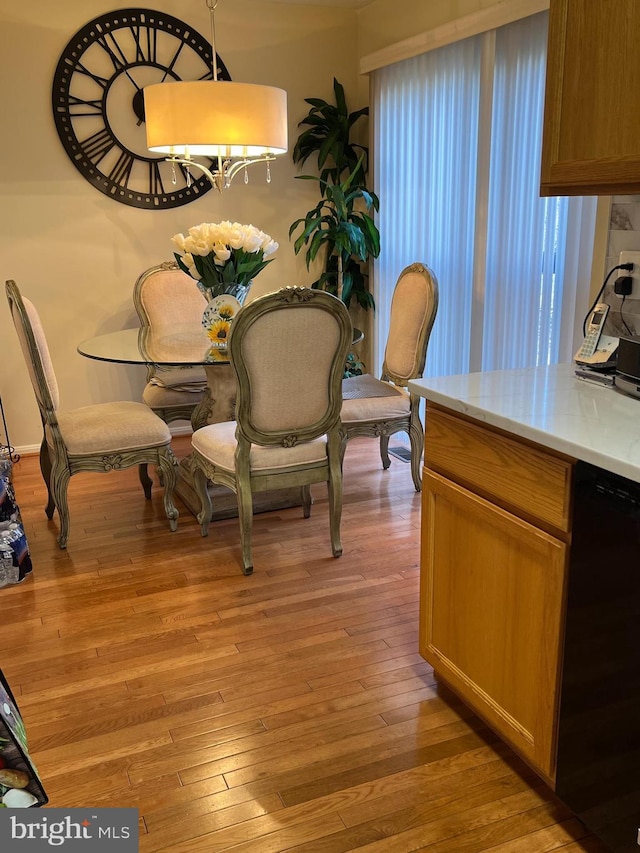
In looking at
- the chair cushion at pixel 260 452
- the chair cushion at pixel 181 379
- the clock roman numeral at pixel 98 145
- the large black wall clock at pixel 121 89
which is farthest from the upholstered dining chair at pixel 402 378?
the clock roman numeral at pixel 98 145

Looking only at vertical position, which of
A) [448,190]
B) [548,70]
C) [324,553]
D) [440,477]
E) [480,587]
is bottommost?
[324,553]

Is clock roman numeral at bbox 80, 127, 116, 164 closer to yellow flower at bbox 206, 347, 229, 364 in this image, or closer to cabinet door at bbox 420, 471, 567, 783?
yellow flower at bbox 206, 347, 229, 364

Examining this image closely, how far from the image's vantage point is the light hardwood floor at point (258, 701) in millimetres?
1846

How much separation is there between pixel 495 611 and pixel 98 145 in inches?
148

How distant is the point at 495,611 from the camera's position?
192cm

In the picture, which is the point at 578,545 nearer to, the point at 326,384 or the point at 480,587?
the point at 480,587

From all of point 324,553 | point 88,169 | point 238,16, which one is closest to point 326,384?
point 324,553

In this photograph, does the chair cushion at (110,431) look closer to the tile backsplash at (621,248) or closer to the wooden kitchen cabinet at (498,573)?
the wooden kitchen cabinet at (498,573)

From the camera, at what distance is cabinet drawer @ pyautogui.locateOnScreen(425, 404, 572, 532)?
1657 millimetres

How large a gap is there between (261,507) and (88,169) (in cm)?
232

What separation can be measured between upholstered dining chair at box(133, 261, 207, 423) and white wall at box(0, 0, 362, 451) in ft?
1.72

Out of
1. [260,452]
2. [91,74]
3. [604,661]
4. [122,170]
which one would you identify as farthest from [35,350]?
[604,661]

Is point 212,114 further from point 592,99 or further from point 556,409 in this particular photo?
point 556,409

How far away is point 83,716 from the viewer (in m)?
2.24
